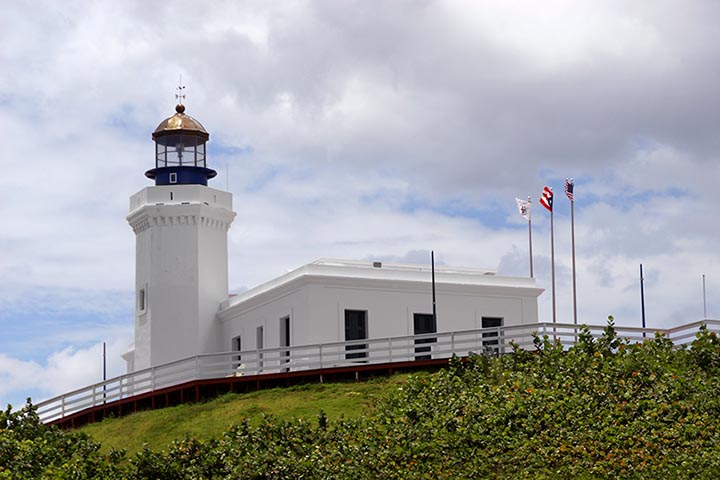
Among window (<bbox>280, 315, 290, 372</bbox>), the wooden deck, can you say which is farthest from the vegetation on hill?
window (<bbox>280, 315, 290, 372</bbox>)

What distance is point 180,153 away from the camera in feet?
169

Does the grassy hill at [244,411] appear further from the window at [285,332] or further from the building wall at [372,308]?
the window at [285,332]

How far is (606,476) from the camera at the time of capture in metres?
28.8

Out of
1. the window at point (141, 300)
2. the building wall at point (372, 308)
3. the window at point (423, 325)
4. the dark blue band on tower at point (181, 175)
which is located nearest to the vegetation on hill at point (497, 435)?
the building wall at point (372, 308)

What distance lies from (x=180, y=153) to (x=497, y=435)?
936 inches

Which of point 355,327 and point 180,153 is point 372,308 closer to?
point 355,327

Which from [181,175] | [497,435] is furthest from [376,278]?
[497,435]

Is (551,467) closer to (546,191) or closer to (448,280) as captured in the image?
(448,280)

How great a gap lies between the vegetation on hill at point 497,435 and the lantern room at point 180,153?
16.2 m

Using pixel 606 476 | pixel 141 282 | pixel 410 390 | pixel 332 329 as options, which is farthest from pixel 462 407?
pixel 141 282

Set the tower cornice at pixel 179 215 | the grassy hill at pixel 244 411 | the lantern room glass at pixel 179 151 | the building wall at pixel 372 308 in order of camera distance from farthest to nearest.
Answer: the lantern room glass at pixel 179 151, the tower cornice at pixel 179 215, the building wall at pixel 372 308, the grassy hill at pixel 244 411

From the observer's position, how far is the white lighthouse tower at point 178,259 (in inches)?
1924

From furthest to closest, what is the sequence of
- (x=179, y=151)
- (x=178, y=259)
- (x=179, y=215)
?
1. (x=179, y=151)
2. (x=179, y=215)
3. (x=178, y=259)

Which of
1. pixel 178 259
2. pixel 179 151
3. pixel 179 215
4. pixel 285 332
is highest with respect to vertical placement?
pixel 179 151
